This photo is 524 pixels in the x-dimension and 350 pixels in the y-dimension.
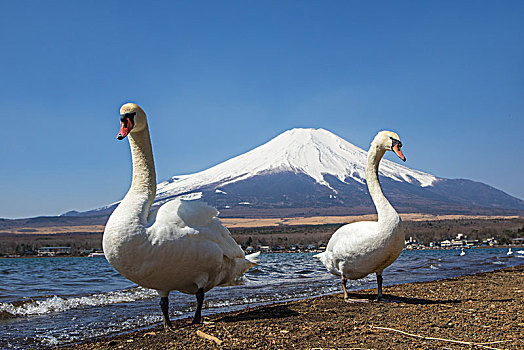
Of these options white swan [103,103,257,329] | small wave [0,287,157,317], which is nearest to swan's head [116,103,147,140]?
white swan [103,103,257,329]

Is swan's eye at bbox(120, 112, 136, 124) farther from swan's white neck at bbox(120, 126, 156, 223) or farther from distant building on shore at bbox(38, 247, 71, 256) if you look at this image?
distant building on shore at bbox(38, 247, 71, 256)

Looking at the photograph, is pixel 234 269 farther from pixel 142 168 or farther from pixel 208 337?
pixel 142 168

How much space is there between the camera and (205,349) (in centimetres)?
507

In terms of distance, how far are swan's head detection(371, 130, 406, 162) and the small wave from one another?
8704 mm

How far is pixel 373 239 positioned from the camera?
8281 mm

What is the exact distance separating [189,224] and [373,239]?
3597mm

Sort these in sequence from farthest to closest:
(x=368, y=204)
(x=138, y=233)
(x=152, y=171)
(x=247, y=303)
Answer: (x=368, y=204) → (x=247, y=303) → (x=152, y=171) → (x=138, y=233)

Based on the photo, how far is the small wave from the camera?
12.5 meters

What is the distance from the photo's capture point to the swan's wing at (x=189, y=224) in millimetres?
5910

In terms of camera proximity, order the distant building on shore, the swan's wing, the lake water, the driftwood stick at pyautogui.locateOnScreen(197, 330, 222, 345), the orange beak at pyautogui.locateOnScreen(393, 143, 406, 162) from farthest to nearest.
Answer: the distant building on shore, the lake water, the orange beak at pyautogui.locateOnScreen(393, 143, 406, 162), the swan's wing, the driftwood stick at pyautogui.locateOnScreen(197, 330, 222, 345)

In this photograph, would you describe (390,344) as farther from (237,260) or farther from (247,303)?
(247,303)

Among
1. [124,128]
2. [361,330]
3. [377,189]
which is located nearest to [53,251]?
[377,189]

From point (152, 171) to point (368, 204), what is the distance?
595 ft

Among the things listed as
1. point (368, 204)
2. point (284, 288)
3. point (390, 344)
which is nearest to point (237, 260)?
point (390, 344)
